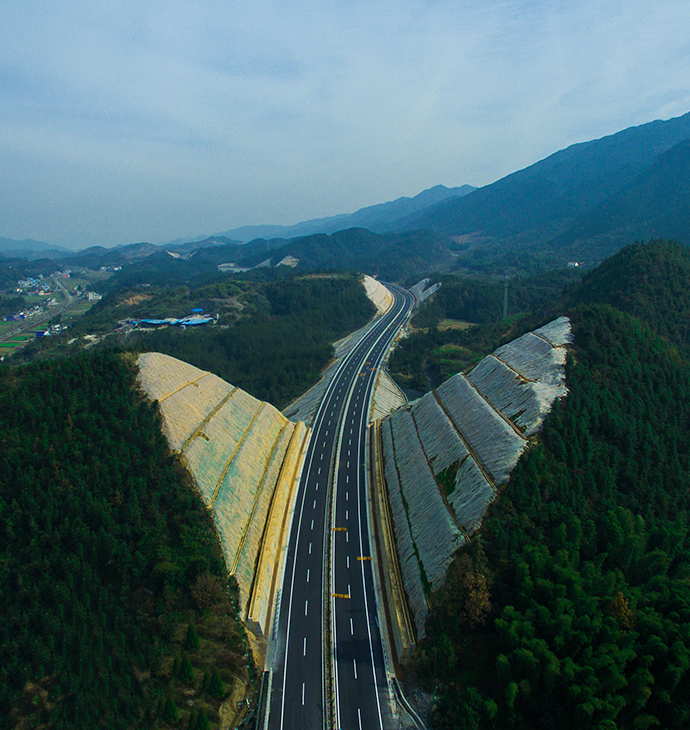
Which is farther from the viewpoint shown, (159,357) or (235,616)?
(159,357)

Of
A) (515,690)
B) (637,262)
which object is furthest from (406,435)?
(637,262)

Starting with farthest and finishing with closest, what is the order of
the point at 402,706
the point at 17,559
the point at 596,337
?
the point at 596,337 → the point at 17,559 → the point at 402,706

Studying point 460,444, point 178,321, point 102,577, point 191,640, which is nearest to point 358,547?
point 460,444

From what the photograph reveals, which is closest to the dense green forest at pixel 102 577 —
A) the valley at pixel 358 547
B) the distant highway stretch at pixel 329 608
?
the valley at pixel 358 547

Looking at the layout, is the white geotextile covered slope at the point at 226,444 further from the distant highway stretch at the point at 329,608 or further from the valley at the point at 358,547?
the distant highway stretch at the point at 329,608

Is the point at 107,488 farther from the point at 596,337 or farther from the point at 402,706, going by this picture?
the point at 596,337

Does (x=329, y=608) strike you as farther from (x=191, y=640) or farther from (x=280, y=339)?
(x=280, y=339)
